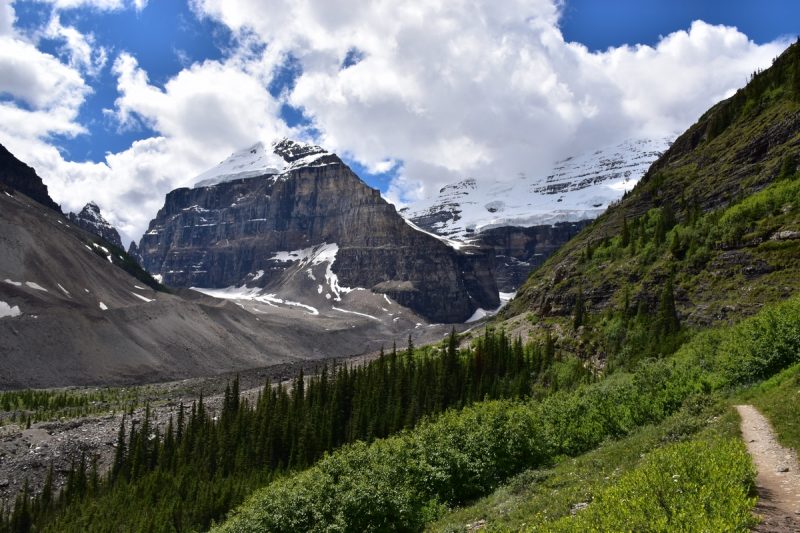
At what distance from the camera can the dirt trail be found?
42.9ft

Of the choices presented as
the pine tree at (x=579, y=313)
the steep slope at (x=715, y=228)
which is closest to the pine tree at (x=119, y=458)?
the pine tree at (x=579, y=313)

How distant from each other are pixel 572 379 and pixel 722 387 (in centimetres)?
4312

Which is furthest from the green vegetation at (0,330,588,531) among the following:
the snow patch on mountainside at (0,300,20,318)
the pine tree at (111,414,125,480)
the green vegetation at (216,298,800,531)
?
the snow patch on mountainside at (0,300,20,318)

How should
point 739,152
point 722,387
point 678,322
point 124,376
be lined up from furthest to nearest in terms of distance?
point 124,376
point 739,152
point 678,322
point 722,387

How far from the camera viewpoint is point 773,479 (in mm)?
16188

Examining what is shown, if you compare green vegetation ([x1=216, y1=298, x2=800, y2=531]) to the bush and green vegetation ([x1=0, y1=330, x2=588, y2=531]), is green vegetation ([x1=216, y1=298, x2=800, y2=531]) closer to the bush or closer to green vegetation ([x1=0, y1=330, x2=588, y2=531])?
the bush

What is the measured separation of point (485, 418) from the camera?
40.3m

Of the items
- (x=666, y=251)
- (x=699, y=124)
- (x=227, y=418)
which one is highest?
(x=699, y=124)

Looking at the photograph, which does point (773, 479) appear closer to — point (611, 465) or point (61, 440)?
point (611, 465)

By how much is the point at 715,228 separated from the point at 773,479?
228ft

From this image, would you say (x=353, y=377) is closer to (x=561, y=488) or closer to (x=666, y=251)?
(x=666, y=251)

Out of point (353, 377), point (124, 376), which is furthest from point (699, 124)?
point (124, 376)

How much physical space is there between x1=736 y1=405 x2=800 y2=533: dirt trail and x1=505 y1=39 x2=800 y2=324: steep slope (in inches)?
1780

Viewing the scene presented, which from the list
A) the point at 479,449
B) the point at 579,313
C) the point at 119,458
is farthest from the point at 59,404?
the point at 479,449
